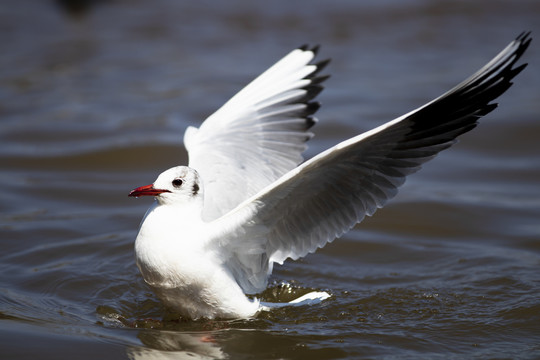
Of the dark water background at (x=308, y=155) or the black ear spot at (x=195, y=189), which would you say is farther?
the black ear spot at (x=195, y=189)

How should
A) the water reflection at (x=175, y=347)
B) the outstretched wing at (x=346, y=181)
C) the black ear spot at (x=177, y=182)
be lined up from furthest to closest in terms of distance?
the black ear spot at (x=177, y=182), the water reflection at (x=175, y=347), the outstretched wing at (x=346, y=181)

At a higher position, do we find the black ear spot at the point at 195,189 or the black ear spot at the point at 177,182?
the black ear spot at the point at 177,182

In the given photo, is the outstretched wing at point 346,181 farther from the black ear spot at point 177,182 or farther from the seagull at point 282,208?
the black ear spot at point 177,182

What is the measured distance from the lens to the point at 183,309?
526 centimetres

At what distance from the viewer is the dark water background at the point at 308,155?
5043 millimetres

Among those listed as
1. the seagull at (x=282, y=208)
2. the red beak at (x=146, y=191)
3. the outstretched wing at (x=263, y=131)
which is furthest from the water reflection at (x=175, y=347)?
the outstretched wing at (x=263, y=131)

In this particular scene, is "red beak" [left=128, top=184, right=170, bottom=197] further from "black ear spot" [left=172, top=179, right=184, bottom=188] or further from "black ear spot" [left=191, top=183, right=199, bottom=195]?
"black ear spot" [left=191, top=183, right=199, bottom=195]

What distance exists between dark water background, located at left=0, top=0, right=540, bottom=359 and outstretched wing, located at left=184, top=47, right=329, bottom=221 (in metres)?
0.93

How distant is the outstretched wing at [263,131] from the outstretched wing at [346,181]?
3.25 ft

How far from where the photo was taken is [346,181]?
500 cm

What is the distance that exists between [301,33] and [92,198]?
7.56 m

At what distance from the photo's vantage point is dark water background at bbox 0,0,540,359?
5.04 metres

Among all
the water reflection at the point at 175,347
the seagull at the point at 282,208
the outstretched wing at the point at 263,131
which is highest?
the outstretched wing at the point at 263,131

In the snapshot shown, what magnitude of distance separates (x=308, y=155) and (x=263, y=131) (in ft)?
7.61
